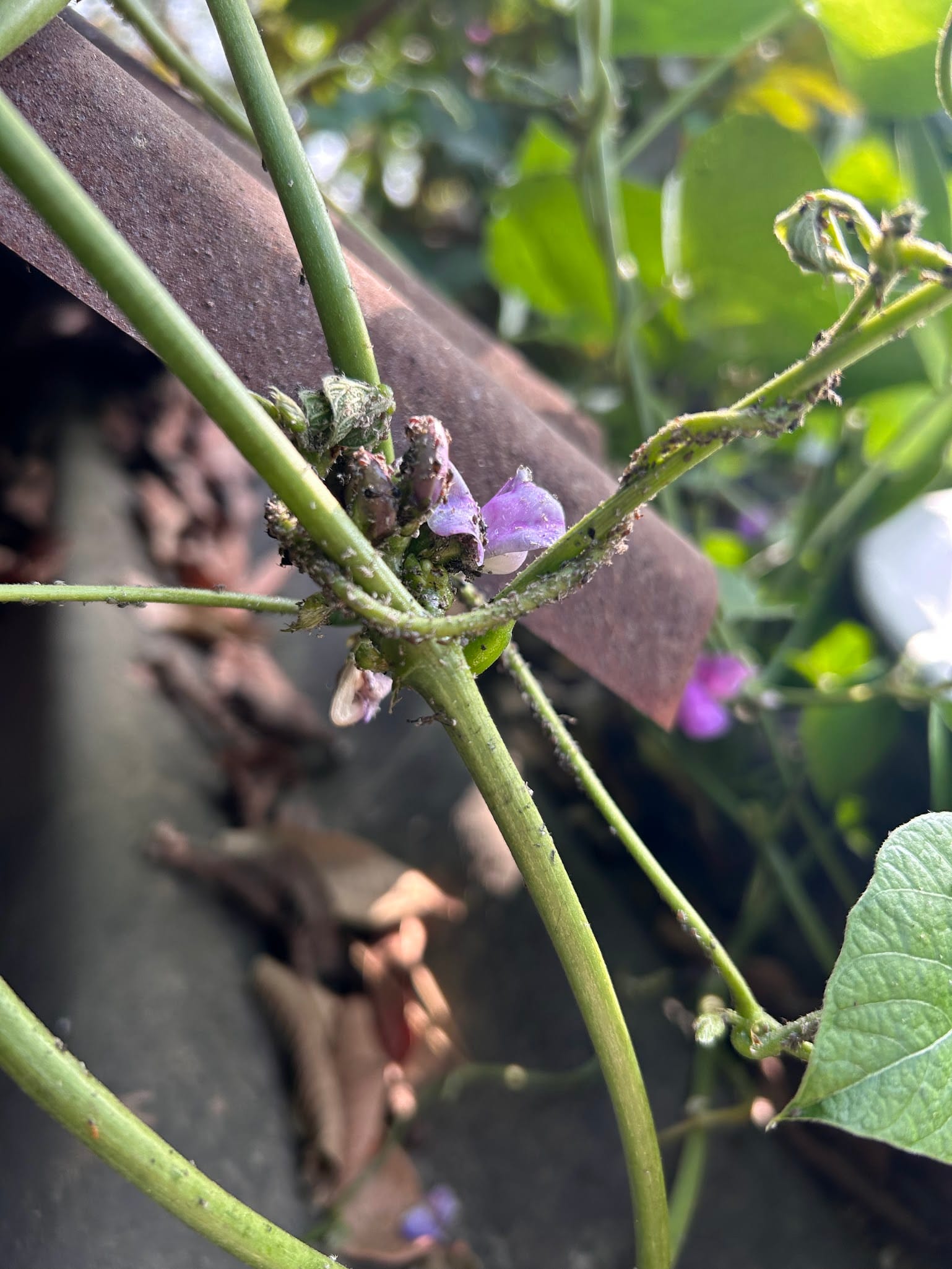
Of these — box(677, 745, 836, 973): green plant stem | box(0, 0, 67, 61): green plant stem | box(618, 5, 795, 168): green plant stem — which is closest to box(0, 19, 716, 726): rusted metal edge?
box(0, 0, 67, 61): green plant stem

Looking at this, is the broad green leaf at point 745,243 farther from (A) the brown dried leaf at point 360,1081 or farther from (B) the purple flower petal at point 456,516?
(A) the brown dried leaf at point 360,1081

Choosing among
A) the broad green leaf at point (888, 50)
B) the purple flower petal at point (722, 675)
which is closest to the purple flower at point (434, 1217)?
the purple flower petal at point (722, 675)

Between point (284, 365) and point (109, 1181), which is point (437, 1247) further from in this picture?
point (284, 365)

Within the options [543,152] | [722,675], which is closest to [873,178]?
[543,152]

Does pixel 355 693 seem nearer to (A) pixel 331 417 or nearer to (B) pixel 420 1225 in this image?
(A) pixel 331 417

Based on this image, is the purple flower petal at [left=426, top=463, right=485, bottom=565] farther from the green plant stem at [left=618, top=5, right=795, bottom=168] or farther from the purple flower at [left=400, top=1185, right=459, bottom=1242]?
the green plant stem at [left=618, top=5, right=795, bottom=168]
